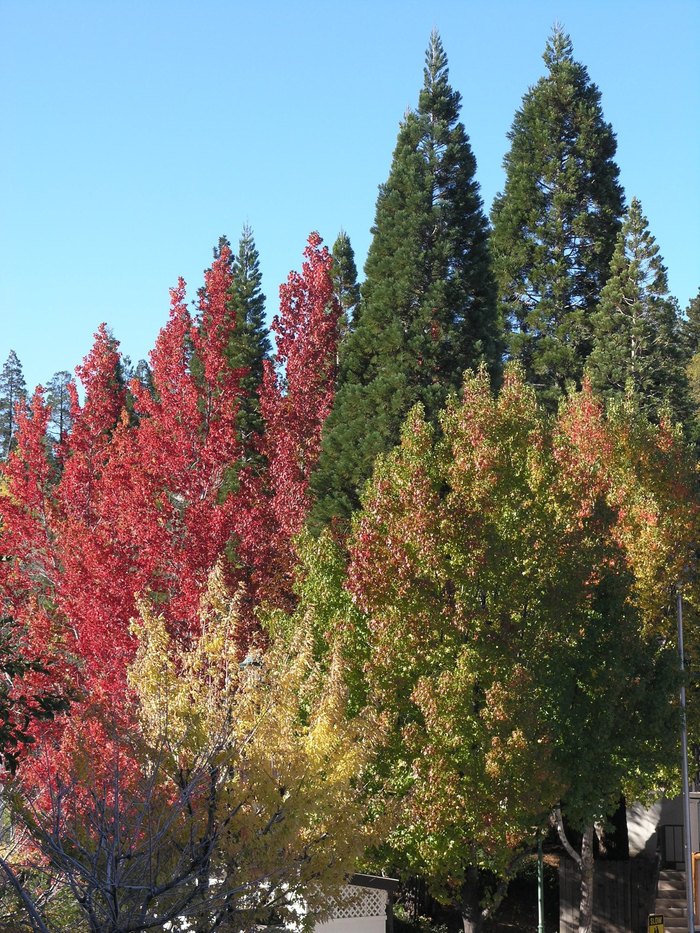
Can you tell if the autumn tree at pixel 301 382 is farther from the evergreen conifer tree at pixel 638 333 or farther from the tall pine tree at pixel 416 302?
the evergreen conifer tree at pixel 638 333

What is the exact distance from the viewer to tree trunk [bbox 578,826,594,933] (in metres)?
25.5

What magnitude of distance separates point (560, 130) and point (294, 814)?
38.7 meters

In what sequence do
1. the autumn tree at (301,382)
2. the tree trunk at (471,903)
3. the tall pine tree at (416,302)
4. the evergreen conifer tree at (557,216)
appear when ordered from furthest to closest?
1. the evergreen conifer tree at (557,216)
2. the autumn tree at (301,382)
3. the tall pine tree at (416,302)
4. the tree trunk at (471,903)

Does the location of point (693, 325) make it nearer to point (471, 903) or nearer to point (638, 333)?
point (638, 333)

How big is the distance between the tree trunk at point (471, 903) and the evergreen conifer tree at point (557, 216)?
2520 centimetres

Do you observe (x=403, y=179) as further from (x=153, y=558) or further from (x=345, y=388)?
(x=153, y=558)

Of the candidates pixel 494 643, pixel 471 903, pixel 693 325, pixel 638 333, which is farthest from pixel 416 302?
pixel 693 325

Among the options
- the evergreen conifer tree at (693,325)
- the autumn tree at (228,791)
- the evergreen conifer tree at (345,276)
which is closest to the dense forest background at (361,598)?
the autumn tree at (228,791)

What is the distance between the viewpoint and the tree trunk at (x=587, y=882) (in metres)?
25.5

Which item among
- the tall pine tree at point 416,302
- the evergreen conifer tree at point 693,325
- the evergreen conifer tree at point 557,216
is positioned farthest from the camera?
the evergreen conifer tree at point 693,325

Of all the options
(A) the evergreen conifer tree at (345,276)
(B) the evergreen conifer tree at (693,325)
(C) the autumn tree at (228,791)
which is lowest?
(C) the autumn tree at (228,791)

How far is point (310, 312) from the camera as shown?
3747 centimetres

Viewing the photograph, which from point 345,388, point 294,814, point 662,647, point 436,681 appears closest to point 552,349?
point 345,388

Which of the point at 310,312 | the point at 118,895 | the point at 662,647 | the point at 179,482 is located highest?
the point at 310,312
